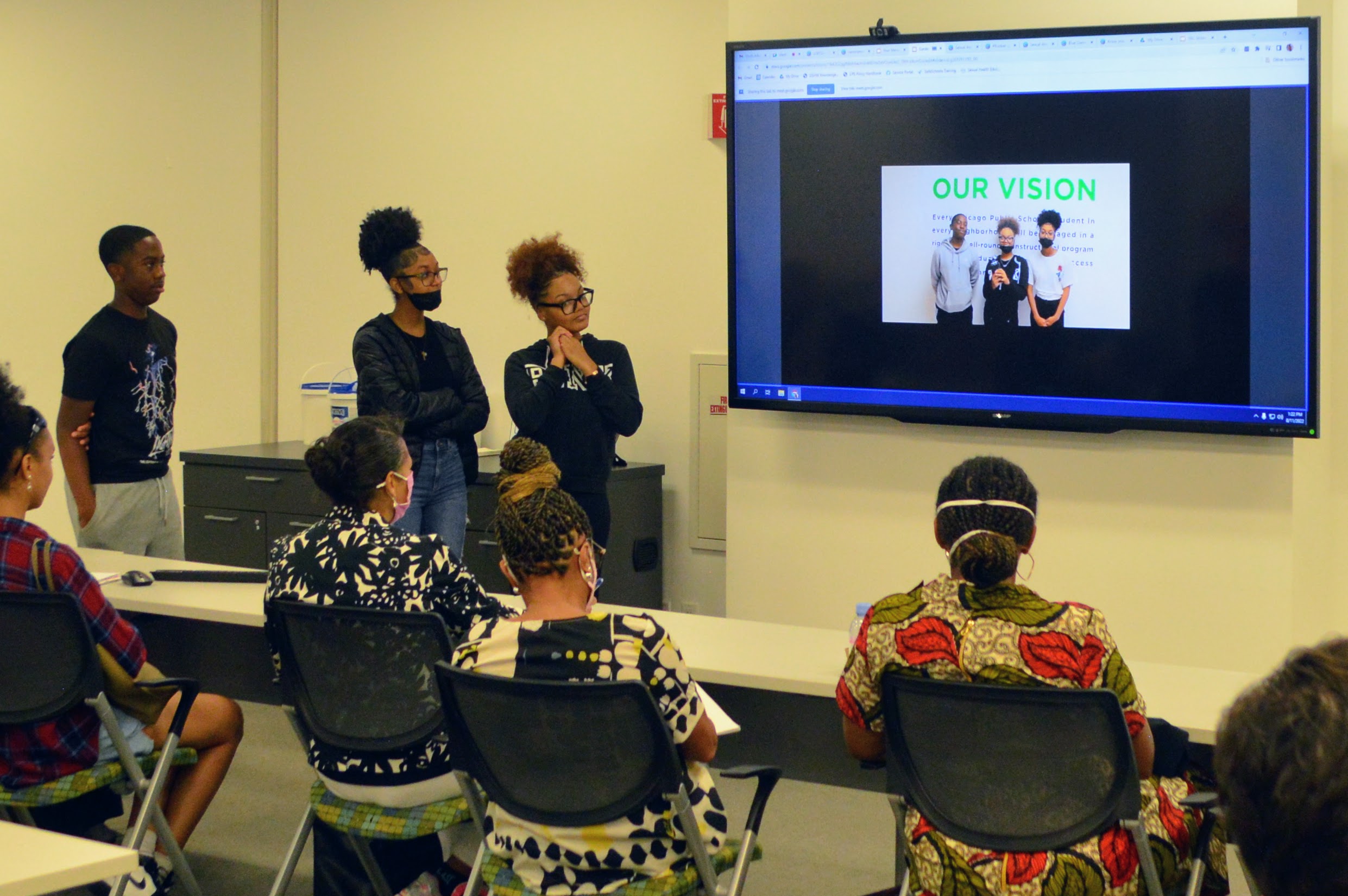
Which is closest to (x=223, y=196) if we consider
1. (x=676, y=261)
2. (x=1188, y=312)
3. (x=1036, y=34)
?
(x=676, y=261)

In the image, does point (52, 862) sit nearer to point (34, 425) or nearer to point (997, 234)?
point (34, 425)

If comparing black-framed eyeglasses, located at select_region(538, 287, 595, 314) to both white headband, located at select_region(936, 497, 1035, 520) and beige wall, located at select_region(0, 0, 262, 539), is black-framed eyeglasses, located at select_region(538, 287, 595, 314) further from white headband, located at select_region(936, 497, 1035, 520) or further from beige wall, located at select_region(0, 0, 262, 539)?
beige wall, located at select_region(0, 0, 262, 539)

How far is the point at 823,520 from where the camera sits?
444 centimetres

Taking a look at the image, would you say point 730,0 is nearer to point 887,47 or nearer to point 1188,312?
point 887,47

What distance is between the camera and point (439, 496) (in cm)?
393

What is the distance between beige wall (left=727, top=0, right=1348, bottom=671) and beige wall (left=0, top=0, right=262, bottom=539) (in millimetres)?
2825

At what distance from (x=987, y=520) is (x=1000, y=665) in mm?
265

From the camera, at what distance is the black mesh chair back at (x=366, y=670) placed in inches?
95.7

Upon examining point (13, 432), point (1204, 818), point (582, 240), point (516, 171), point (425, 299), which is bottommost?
point (1204, 818)

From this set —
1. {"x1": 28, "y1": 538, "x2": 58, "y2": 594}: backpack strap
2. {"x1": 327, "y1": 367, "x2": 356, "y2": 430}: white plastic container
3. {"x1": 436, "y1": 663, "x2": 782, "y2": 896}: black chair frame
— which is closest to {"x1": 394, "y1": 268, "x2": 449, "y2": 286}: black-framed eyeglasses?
{"x1": 28, "y1": 538, "x2": 58, "y2": 594}: backpack strap

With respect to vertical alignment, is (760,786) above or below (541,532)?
below

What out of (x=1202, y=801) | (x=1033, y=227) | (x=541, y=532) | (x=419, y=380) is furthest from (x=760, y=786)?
(x=1033, y=227)

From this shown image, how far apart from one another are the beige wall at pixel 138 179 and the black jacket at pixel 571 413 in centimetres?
260

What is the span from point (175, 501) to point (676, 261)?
2097mm
